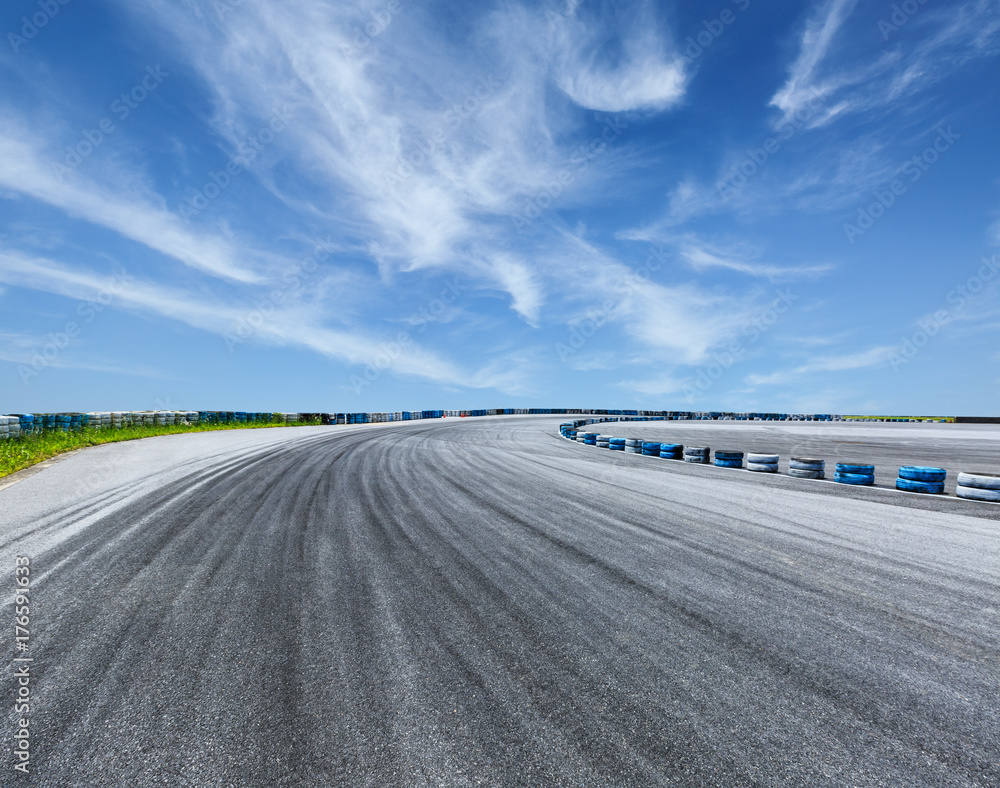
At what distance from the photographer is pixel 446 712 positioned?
2.80 metres

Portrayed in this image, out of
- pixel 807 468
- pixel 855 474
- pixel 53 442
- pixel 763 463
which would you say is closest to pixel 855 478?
pixel 855 474

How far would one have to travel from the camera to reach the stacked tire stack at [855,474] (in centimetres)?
1114

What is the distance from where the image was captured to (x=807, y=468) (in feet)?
39.8

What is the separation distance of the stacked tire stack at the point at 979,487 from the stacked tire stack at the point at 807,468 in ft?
8.64

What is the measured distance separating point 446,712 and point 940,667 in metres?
3.58

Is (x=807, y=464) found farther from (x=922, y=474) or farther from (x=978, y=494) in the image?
(x=978, y=494)

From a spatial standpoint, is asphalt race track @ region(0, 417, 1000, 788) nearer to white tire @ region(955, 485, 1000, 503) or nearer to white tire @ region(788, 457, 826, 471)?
white tire @ region(955, 485, 1000, 503)

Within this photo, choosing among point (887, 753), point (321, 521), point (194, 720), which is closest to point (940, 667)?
point (887, 753)

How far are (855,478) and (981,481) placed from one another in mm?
2216

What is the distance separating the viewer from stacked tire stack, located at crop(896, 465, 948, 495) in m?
10.1

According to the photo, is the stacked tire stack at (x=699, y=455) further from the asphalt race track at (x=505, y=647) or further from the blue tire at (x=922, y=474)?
the asphalt race track at (x=505, y=647)

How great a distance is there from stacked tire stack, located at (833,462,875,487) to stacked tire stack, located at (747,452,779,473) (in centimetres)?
156

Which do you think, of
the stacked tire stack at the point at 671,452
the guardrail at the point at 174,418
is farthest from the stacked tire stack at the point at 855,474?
the guardrail at the point at 174,418

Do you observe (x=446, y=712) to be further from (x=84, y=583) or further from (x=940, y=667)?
(x=84, y=583)
